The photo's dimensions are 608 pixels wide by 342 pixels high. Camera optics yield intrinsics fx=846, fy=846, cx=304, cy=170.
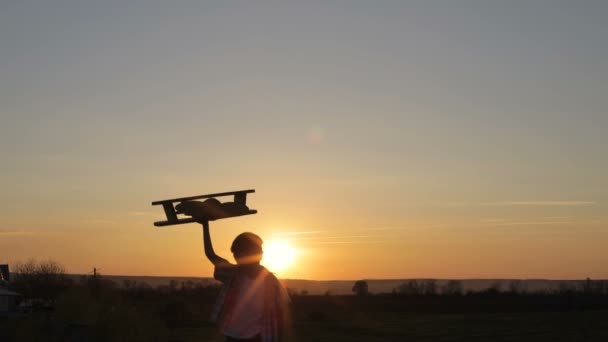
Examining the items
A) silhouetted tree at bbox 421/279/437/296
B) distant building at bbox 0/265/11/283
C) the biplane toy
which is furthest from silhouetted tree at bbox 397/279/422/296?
the biplane toy

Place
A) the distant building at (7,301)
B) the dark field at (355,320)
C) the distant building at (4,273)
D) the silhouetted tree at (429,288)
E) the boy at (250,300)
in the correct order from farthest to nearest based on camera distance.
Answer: the silhouetted tree at (429,288), the distant building at (4,273), the distant building at (7,301), the dark field at (355,320), the boy at (250,300)

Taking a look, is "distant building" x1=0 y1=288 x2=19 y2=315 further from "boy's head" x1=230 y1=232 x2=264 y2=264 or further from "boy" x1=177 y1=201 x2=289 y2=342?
"boy's head" x1=230 y1=232 x2=264 y2=264

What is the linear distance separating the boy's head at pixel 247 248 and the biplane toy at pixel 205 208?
0.48 metres

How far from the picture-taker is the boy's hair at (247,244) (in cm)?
712

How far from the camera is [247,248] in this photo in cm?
714

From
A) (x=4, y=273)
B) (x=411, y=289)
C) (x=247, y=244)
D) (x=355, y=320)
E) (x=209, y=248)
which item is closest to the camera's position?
(x=247, y=244)

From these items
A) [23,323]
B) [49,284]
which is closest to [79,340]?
[23,323]

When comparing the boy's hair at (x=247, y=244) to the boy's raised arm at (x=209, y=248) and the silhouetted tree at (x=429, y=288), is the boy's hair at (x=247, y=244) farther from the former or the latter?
the silhouetted tree at (x=429, y=288)

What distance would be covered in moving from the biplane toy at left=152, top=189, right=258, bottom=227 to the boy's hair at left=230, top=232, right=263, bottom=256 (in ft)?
1.62

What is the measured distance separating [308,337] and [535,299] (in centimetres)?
3505

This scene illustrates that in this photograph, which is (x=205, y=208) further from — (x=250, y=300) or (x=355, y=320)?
(x=355, y=320)

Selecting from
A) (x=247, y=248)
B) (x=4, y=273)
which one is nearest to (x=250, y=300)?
(x=247, y=248)

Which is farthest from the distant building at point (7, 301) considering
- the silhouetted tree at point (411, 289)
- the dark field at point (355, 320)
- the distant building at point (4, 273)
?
the silhouetted tree at point (411, 289)

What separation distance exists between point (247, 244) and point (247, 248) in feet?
0.12
